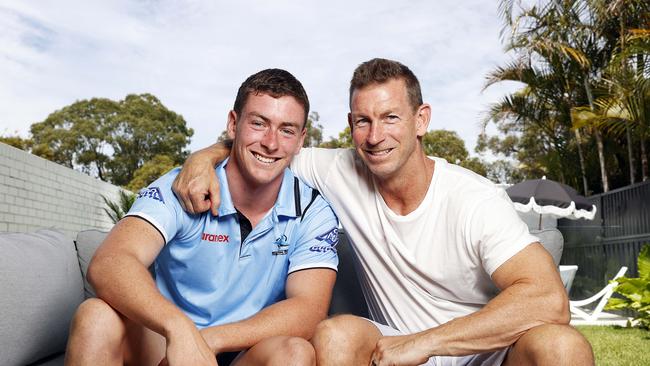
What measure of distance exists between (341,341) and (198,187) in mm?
793

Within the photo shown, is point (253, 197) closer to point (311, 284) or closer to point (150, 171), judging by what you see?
point (311, 284)

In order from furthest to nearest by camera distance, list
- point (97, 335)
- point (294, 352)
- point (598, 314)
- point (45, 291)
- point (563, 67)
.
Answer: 1. point (563, 67)
2. point (598, 314)
3. point (45, 291)
4. point (97, 335)
5. point (294, 352)

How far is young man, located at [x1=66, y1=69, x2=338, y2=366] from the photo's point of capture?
6.79 feet

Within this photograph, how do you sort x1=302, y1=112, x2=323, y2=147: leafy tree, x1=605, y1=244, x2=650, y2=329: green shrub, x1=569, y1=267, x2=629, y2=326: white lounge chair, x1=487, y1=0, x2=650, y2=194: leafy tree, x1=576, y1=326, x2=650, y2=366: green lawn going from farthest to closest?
x1=302, y1=112, x2=323, y2=147: leafy tree, x1=487, y1=0, x2=650, y2=194: leafy tree, x1=569, y1=267, x2=629, y2=326: white lounge chair, x1=605, y1=244, x2=650, y2=329: green shrub, x1=576, y1=326, x2=650, y2=366: green lawn

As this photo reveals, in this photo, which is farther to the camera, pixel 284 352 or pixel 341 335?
pixel 341 335

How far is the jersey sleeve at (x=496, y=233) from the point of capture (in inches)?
87.4

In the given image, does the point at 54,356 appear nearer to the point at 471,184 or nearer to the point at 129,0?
the point at 471,184

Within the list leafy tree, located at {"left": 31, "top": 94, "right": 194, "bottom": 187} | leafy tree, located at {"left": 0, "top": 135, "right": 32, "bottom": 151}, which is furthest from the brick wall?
leafy tree, located at {"left": 31, "top": 94, "right": 194, "bottom": 187}

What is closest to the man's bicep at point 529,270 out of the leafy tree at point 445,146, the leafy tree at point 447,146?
the leafy tree at point 447,146

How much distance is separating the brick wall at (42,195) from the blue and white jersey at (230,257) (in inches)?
240

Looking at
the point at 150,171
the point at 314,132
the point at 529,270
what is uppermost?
the point at 314,132

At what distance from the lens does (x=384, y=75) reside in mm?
2592

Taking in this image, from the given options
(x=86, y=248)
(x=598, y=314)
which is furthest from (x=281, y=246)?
(x=598, y=314)

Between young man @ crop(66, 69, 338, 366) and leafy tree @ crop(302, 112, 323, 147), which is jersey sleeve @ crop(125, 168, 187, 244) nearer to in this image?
young man @ crop(66, 69, 338, 366)
